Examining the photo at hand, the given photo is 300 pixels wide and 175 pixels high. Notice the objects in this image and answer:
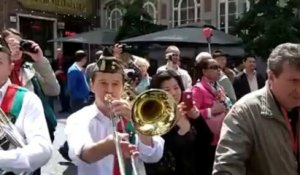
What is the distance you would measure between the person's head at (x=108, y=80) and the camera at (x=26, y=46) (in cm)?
117

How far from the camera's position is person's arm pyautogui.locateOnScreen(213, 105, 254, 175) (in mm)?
2777

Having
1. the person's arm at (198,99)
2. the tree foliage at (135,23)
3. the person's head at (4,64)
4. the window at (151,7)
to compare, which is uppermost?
the window at (151,7)

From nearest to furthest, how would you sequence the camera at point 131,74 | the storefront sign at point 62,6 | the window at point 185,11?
the camera at point 131,74 → the storefront sign at point 62,6 → the window at point 185,11

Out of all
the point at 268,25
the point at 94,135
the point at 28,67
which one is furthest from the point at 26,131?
the point at 268,25

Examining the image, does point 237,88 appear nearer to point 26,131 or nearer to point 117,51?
point 117,51

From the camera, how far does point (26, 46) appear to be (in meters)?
4.00

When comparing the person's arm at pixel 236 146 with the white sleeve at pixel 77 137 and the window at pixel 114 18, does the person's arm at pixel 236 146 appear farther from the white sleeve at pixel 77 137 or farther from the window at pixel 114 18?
the window at pixel 114 18

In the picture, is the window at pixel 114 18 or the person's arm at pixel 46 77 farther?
the window at pixel 114 18

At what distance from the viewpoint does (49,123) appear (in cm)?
428

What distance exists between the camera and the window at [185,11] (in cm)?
2133

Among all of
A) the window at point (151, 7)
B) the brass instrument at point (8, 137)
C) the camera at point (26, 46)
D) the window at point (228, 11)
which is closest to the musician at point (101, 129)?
the brass instrument at point (8, 137)

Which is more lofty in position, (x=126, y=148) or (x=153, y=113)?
(x=153, y=113)

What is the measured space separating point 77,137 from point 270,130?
945mm

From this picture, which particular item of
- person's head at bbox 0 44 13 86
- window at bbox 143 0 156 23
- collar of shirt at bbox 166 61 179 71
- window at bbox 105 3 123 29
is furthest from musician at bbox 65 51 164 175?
window at bbox 105 3 123 29
